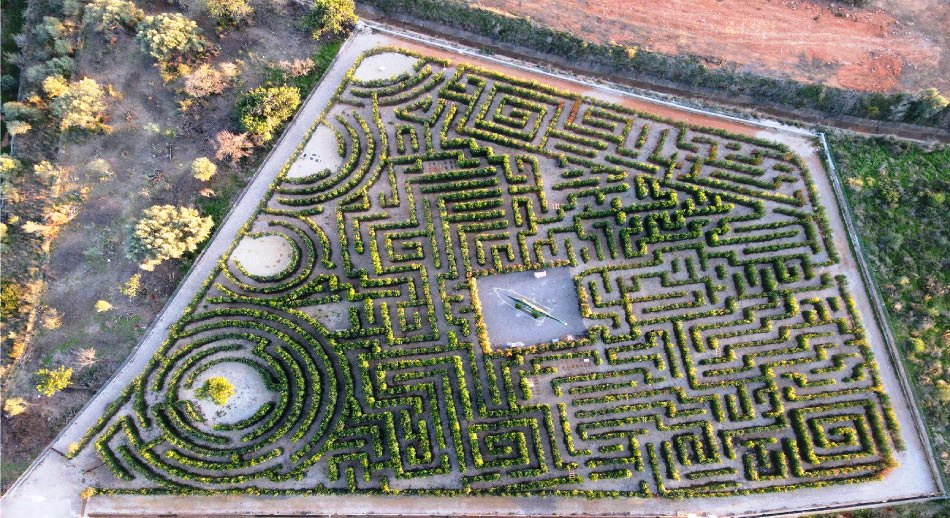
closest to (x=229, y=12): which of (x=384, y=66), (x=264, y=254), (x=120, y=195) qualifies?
(x=384, y=66)

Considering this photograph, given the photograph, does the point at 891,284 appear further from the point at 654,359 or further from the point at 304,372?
the point at 304,372

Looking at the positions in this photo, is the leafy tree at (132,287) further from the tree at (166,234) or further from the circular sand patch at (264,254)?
the circular sand patch at (264,254)

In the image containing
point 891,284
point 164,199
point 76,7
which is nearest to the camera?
point 891,284

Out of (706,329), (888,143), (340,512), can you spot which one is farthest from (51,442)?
(888,143)

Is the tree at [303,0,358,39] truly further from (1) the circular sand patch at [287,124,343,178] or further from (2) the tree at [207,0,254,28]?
(1) the circular sand patch at [287,124,343,178]

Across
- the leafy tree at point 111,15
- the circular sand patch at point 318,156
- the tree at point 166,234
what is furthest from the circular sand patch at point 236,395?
the leafy tree at point 111,15

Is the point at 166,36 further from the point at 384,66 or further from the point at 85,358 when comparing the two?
the point at 85,358
